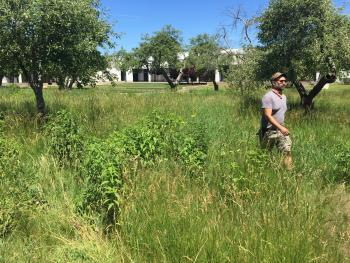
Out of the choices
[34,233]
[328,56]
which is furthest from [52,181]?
[328,56]

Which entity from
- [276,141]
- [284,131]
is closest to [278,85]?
[284,131]

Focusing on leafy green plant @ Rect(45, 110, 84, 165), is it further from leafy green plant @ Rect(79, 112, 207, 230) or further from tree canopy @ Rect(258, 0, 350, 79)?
tree canopy @ Rect(258, 0, 350, 79)

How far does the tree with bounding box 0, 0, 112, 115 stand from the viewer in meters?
9.74

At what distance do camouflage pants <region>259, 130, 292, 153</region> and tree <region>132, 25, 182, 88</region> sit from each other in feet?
145

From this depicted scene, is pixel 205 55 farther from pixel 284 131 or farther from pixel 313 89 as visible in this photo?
pixel 284 131

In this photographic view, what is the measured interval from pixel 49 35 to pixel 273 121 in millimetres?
6149

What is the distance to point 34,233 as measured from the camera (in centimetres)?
438

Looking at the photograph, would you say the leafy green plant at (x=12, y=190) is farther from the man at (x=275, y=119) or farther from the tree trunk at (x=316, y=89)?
the tree trunk at (x=316, y=89)

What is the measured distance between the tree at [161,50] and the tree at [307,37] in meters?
36.0

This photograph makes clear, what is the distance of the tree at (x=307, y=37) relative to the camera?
14.2 meters

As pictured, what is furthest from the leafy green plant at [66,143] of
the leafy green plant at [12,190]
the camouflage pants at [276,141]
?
the camouflage pants at [276,141]

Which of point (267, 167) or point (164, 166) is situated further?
point (267, 167)

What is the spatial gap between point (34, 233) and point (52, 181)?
1150 millimetres

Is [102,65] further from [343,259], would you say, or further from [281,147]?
[343,259]
